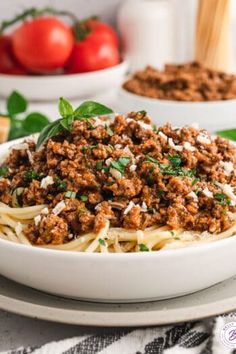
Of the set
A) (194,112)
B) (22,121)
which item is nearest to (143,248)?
(22,121)

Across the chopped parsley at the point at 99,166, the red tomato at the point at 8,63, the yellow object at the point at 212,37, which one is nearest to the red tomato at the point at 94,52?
the red tomato at the point at 8,63

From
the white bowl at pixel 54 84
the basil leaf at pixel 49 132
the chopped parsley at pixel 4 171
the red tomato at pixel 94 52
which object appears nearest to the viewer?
the basil leaf at pixel 49 132

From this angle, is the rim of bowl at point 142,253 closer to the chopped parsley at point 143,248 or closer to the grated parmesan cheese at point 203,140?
the chopped parsley at point 143,248

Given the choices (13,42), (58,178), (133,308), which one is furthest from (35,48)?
(133,308)

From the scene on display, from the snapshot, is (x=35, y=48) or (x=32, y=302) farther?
(x=35, y=48)

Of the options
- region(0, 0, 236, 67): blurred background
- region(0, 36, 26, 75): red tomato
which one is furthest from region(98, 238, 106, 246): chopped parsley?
region(0, 0, 236, 67): blurred background

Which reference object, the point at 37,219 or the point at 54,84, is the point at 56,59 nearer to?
the point at 54,84

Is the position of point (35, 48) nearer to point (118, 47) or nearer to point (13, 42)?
point (13, 42)
